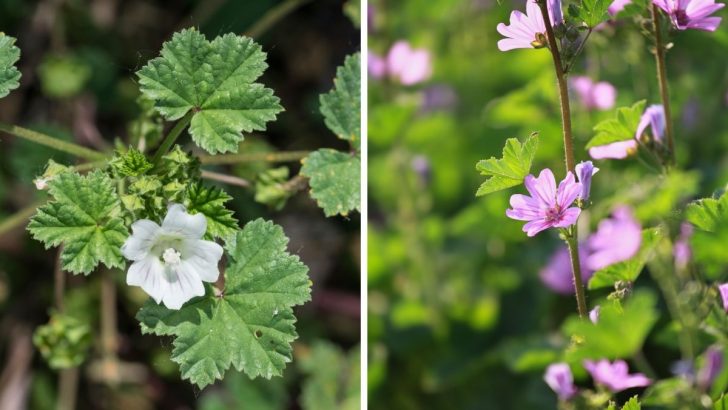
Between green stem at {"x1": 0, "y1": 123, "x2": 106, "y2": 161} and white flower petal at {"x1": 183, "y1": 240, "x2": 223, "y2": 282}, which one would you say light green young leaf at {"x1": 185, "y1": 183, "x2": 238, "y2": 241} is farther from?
green stem at {"x1": 0, "y1": 123, "x2": 106, "y2": 161}

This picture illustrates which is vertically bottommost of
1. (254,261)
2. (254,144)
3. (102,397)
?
(102,397)

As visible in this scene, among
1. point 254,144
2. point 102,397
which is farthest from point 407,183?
point 102,397

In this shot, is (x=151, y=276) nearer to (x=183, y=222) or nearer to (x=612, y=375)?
(x=183, y=222)

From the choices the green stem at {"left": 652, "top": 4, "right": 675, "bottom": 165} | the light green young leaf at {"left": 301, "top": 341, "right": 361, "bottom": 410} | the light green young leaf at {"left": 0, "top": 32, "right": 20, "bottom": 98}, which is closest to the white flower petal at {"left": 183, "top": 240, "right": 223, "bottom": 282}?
the light green young leaf at {"left": 0, "top": 32, "right": 20, "bottom": 98}

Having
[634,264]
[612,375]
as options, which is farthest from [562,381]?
[634,264]

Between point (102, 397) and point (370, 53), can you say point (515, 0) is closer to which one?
point (370, 53)
